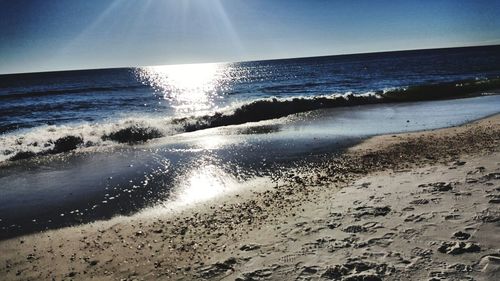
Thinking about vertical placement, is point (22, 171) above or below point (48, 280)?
above

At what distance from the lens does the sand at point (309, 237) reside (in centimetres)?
482

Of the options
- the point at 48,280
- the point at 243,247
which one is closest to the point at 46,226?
the point at 48,280

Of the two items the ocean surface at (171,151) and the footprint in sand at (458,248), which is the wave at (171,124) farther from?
the footprint in sand at (458,248)

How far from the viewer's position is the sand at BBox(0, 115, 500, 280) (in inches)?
190

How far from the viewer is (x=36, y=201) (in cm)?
888

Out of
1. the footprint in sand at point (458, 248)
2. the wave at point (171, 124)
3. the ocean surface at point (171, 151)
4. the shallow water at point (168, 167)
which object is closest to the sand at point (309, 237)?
the footprint in sand at point (458, 248)

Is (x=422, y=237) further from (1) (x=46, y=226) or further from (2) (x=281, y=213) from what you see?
(1) (x=46, y=226)

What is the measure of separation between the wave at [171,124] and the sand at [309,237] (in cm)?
950

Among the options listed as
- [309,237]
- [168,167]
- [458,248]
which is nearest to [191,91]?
[168,167]

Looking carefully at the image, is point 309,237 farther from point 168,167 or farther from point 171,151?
point 171,151

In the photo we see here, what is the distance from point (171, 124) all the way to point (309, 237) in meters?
14.4

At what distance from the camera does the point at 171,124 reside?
1916cm

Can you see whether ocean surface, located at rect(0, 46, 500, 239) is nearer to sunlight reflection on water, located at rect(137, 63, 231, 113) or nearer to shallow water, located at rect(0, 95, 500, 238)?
shallow water, located at rect(0, 95, 500, 238)

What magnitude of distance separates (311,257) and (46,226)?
5.40 metres
